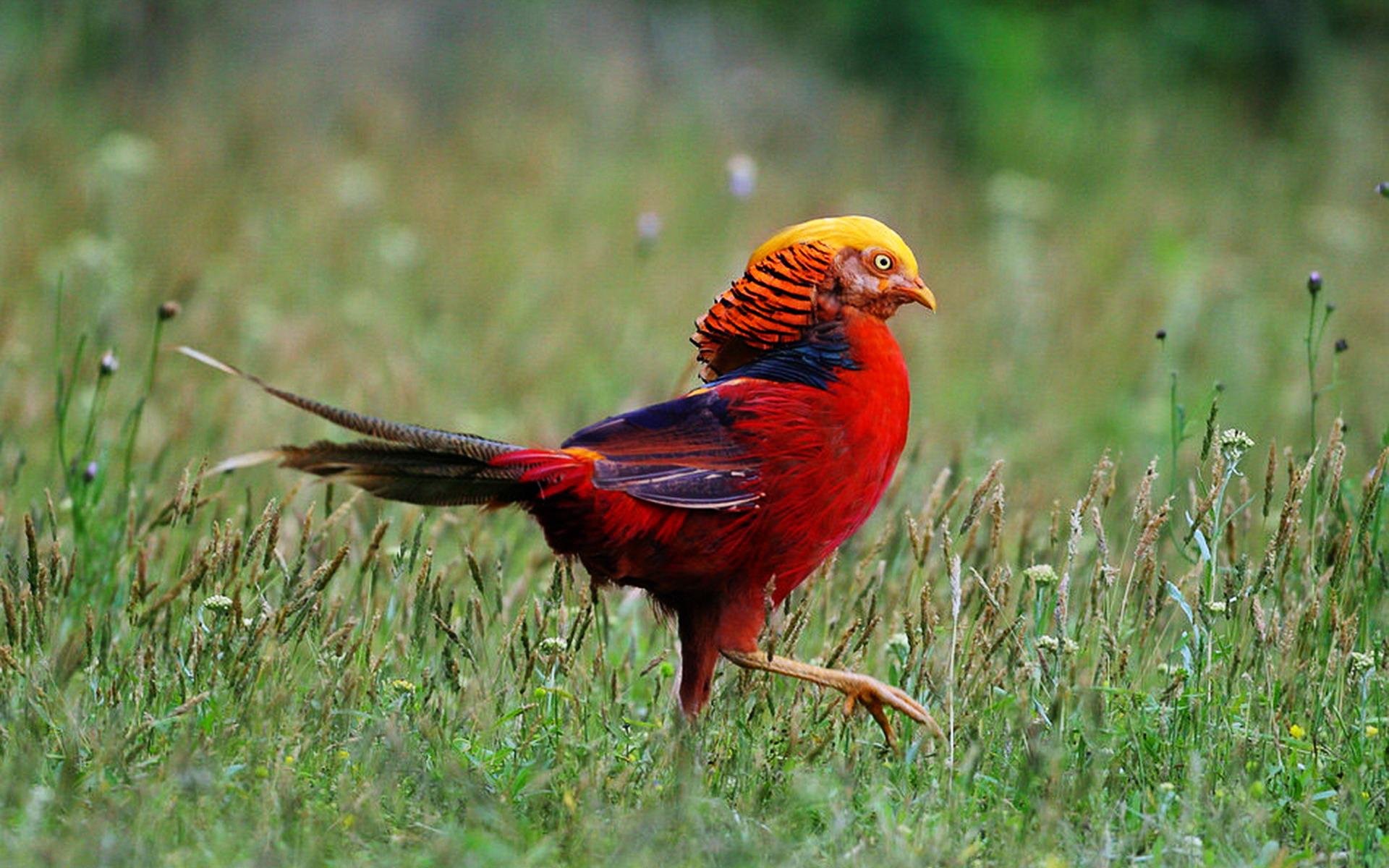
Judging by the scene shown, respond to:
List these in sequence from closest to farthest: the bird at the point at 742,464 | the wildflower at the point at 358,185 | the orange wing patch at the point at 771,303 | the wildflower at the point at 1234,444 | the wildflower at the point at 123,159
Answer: the bird at the point at 742,464
the orange wing patch at the point at 771,303
the wildflower at the point at 1234,444
the wildflower at the point at 123,159
the wildflower at the point at 358,185

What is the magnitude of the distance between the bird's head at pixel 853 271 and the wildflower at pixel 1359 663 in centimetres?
126

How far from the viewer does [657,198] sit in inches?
410

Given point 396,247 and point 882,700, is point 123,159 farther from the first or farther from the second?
point 882,700

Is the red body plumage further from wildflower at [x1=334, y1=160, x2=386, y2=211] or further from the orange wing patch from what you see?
wildflower at [x1=334, y1=160, x2=386, y2=211]

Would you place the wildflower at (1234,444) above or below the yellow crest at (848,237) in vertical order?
below

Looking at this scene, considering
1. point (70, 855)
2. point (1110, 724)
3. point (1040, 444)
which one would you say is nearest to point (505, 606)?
point (1110, 724)

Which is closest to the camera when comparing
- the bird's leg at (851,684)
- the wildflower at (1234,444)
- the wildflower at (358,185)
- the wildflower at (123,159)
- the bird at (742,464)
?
the bird at (742,464)

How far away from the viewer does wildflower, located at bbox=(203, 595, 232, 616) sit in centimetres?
387

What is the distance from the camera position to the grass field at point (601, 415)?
11.7 ft

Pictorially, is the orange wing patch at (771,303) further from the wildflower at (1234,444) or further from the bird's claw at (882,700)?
the wildflower at (1234,444)

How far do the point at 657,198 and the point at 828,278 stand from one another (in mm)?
6548

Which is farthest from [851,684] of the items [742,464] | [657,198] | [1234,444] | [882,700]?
[657,198]

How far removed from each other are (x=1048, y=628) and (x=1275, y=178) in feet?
29.4

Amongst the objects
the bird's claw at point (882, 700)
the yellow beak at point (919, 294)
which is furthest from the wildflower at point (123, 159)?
the bird's claw at point (882, 700)
